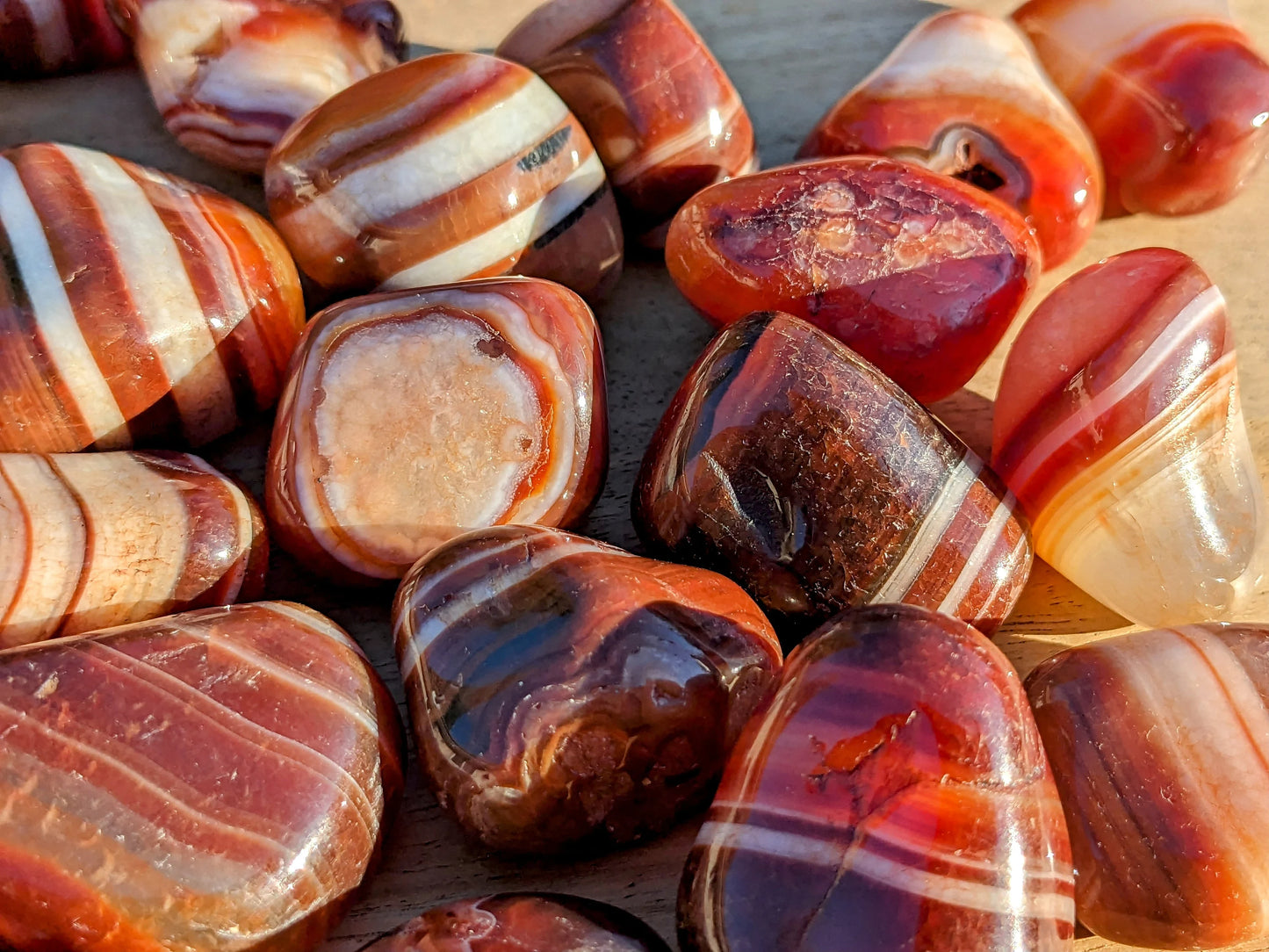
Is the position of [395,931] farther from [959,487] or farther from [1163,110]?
[1163,110]

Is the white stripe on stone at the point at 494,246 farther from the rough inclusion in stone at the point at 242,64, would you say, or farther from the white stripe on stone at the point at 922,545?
the white stripe on stone at the point at 922,545

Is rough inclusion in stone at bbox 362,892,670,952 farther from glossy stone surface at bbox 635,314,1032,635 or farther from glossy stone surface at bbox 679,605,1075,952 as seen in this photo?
glossy stone surface at bbox 635,314,1032,635

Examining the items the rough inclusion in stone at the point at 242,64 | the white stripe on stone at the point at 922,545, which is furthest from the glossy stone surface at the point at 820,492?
the rough inclusion in stone at the point at 242,64

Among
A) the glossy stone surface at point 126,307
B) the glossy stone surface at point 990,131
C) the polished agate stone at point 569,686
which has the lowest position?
the polished agate stone at point 569,686

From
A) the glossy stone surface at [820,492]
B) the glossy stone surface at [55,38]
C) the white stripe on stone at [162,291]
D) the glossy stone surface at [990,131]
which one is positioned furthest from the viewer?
the glossy stone surface at [55,38]

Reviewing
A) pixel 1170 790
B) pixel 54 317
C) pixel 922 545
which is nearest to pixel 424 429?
pixel 54 317

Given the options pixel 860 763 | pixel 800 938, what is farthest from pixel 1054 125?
pixel 800 938

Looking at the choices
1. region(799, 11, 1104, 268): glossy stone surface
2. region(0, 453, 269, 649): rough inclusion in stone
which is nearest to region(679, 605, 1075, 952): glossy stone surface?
region(0, 453, 269, 649): rough inclusion in stone
